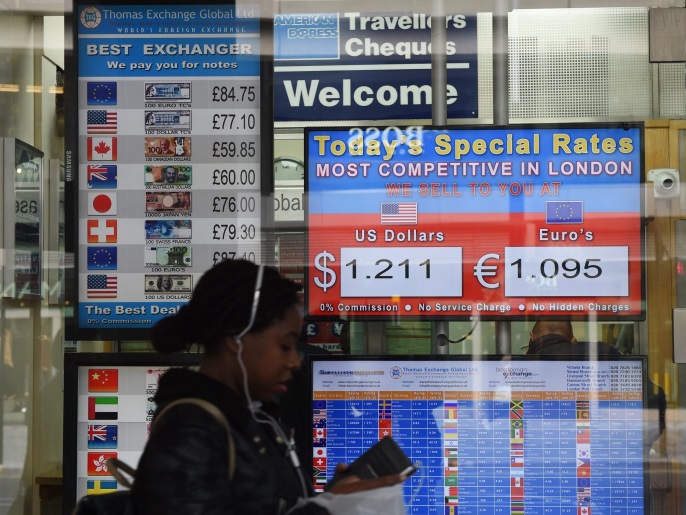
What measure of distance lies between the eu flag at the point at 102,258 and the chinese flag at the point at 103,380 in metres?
0.41

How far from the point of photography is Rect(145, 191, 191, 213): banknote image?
4.23m

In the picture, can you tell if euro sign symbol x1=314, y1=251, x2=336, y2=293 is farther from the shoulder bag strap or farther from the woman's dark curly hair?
the shoulder bag strap

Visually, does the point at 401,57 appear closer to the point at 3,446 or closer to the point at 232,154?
the point at 232,154

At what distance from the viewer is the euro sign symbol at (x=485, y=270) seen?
4141mm

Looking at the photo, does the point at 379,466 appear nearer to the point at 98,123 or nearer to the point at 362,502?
the point at 362,502

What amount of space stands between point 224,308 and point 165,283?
2030 millimetres

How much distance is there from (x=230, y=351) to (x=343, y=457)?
6.05ft

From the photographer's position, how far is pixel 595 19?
4312 millimetres

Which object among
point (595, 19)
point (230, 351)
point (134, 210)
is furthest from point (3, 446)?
point (595, 19)

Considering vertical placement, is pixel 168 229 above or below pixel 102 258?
above

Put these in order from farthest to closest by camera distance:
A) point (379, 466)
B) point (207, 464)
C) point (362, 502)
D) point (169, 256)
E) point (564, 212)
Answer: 1. point (169, 256)
2. point (564, 212)
3. point (379, 466)
4. point (362, 502)
5. point (207, 464)

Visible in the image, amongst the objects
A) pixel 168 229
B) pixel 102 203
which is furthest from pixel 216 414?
pixel 102 203

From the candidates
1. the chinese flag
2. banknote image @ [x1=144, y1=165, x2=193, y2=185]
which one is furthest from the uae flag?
banknote image @ [x1=144, y1=165, x2=193, y2=185]

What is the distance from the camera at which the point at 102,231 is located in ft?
13.9
